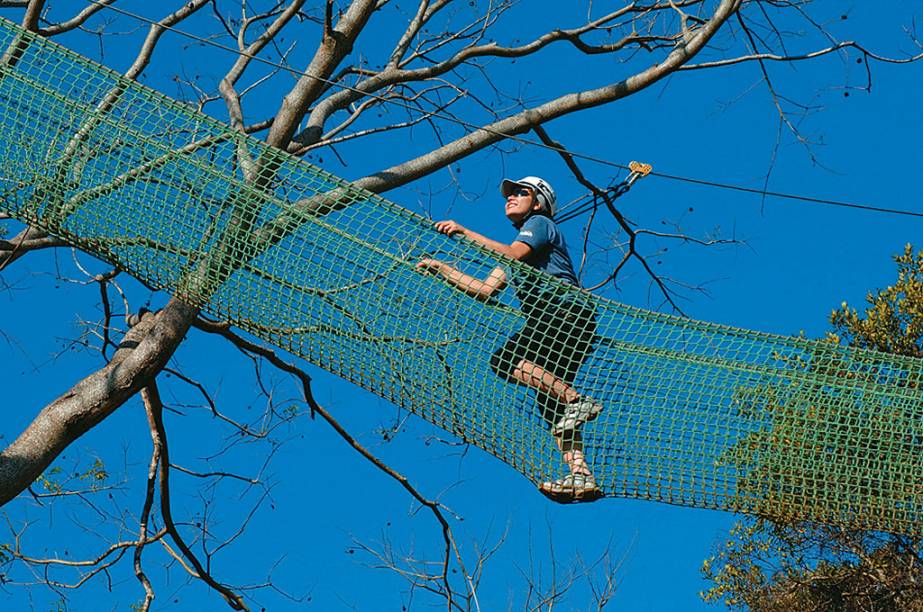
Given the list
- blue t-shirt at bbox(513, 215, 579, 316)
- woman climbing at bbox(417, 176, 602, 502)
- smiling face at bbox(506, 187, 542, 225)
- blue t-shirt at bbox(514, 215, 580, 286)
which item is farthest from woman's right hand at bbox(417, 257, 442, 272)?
smiling face at bbox(506, 187, 542, 225)

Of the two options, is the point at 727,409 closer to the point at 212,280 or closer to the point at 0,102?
the point at 212,280

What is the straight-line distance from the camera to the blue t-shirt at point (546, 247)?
4480 millimetres

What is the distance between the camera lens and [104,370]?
4.86m

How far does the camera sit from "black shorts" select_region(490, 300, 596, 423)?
423 centimetres

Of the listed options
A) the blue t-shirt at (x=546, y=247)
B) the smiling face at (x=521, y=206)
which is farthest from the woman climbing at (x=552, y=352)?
the smiling face at (x=521, y=206)

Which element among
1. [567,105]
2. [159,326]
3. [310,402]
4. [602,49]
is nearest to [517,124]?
[567,105]

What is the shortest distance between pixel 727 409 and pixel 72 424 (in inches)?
92.0

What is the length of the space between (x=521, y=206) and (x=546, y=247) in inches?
8.5

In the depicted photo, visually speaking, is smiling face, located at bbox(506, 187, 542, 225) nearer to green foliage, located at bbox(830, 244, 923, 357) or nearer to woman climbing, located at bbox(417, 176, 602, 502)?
woman climbing, located at bbox(417, 176, 602, 502)

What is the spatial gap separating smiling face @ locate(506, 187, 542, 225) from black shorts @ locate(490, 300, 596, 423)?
0.51 m

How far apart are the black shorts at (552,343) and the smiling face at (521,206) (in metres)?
0.51

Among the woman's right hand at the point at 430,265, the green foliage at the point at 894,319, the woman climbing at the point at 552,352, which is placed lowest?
the woman climbing at the point at 552,352

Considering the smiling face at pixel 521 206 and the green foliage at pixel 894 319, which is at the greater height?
the green foliage at pixel 894 319

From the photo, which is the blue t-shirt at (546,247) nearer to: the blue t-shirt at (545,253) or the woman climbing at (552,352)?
the blue t-shirt at (545,253)
